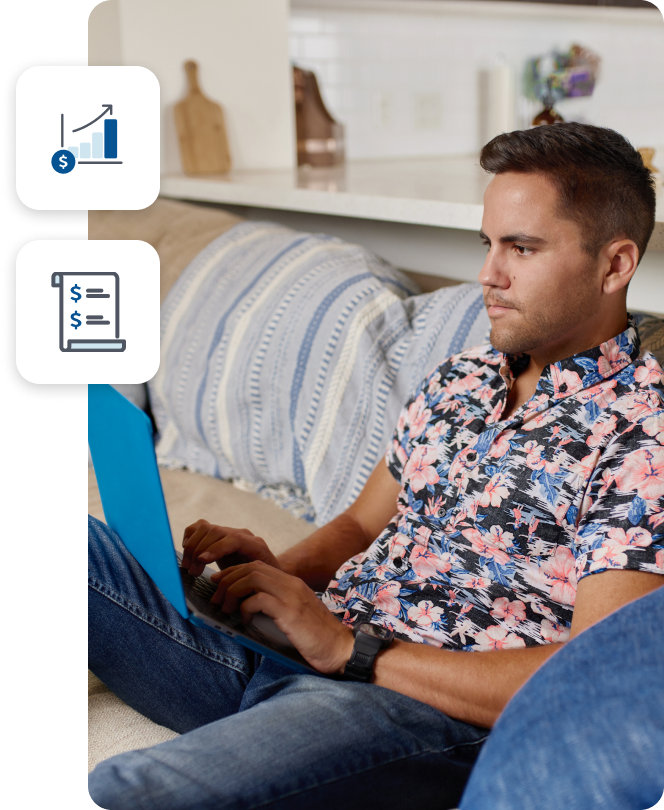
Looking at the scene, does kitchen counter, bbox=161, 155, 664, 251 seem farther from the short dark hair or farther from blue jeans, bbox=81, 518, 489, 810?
blue jeans, bbox=81, 518, 489, 810

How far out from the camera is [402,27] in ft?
8.43

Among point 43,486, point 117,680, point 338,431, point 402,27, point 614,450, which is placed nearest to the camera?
point 43,486

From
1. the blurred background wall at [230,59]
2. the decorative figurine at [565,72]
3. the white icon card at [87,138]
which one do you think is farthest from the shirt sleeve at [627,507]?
the decorative figurine at [565,72]

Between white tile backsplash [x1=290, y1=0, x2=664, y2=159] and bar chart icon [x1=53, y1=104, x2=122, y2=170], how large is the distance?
2.14m

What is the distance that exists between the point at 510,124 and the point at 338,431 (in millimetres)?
1789

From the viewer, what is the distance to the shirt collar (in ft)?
2.63

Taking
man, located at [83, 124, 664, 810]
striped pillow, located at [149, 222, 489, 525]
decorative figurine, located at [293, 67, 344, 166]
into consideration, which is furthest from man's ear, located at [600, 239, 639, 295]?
decorative figurine, located at [293, 67, 344, 166]

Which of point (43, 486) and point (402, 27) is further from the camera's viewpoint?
point (402, 27)

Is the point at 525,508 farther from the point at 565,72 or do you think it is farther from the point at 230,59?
the point at 565,72

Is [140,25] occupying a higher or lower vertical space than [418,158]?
higher

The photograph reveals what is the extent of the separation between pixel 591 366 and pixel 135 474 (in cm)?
44

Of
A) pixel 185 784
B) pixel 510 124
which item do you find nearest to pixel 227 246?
pixel 185 784

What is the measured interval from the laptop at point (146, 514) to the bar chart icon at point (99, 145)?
149mm

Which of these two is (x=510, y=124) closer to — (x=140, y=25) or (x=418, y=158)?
(x=418, y=158)
